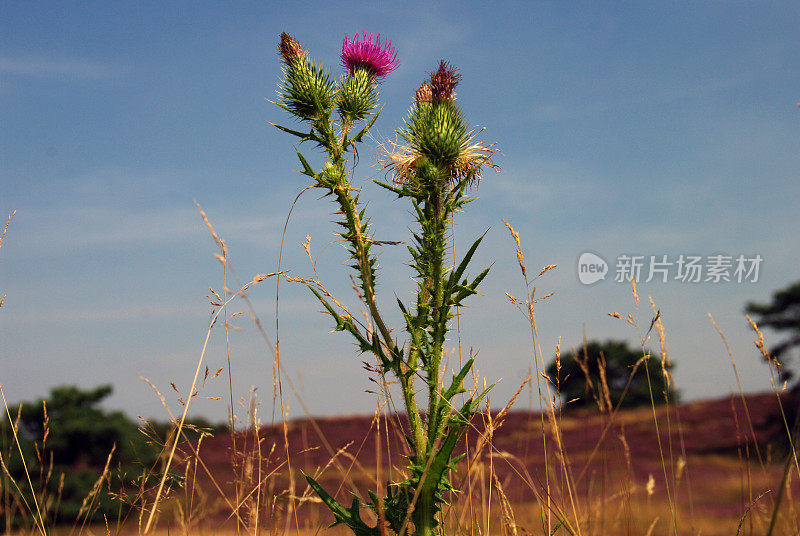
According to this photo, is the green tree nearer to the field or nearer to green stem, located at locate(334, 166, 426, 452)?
the field

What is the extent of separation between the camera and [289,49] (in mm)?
A: 3430

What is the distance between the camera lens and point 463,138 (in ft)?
10.3

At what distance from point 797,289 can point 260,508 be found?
785 inches

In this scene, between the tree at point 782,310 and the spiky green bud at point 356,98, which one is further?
the tree at point 782,310

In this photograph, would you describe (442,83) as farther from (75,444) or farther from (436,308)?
(75,444)

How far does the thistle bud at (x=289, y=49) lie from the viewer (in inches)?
134

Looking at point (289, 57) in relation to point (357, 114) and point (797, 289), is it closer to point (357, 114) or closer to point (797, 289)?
point (357, 114)

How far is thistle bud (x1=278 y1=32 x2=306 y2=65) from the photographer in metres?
3.39

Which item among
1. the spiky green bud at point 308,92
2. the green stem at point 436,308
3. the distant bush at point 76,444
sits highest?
the spiky green bud at point 308,92

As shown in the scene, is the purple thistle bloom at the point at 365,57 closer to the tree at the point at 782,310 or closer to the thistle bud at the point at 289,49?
the thistle bud at the point at 289,49

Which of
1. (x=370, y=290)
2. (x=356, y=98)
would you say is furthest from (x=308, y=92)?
(x=370, y=290)

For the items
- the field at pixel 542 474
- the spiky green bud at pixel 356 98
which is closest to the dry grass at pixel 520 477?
the field at pixel 542 474

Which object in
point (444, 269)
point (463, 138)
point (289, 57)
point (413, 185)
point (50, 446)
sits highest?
point (289, 57)

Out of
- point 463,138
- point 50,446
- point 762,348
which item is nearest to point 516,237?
point 463,138
